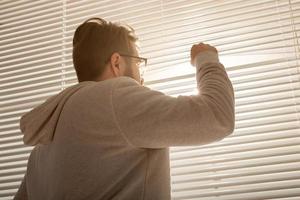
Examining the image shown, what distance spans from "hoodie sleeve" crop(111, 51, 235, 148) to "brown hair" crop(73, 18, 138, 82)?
6.7 inches

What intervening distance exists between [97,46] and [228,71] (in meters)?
0.40

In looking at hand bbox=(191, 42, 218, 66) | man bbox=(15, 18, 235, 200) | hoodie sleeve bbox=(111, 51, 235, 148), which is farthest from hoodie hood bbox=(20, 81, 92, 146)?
hand bbox=(191, 42, 218, 66)

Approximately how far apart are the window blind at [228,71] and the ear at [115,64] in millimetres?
242

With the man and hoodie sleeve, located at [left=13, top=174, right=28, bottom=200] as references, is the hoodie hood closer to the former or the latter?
the man

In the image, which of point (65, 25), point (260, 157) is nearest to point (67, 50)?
point (65, 25)

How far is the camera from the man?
83 cm

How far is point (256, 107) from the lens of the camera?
112cm

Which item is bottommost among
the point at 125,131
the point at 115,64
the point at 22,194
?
the point at 22,194

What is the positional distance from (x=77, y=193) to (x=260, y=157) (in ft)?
1.65

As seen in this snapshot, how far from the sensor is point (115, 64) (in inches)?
39.9

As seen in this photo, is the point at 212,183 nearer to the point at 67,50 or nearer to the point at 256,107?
the point at 256,107

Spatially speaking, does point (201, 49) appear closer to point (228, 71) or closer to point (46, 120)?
point (228, 71)

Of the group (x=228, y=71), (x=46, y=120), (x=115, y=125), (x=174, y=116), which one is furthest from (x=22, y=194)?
(x=228, y=71)

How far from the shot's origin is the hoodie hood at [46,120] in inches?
38.0
